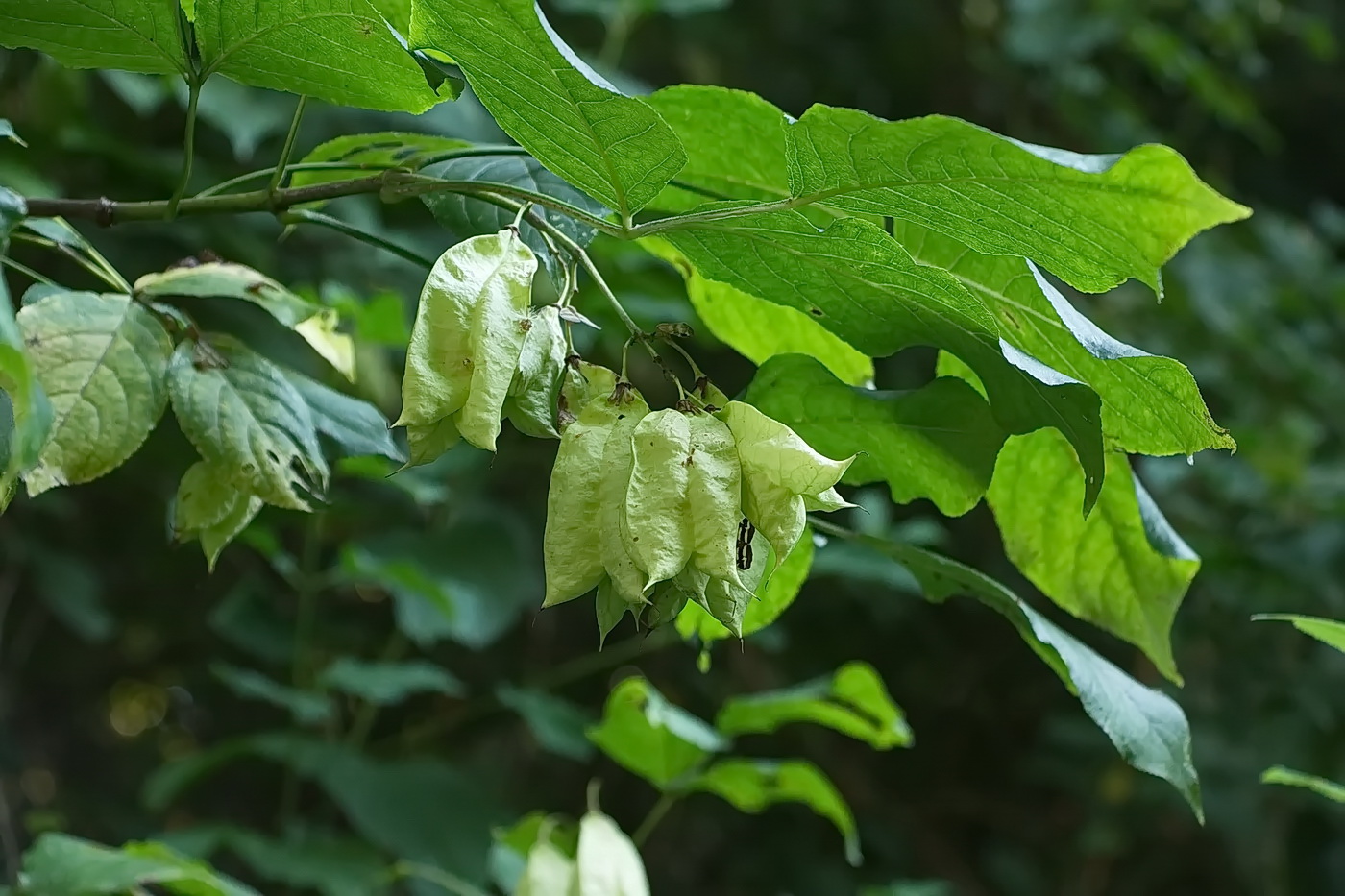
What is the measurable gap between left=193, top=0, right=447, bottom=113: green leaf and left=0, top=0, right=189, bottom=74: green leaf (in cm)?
1

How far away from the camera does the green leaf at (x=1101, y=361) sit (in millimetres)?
417

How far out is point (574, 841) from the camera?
79 centimetres

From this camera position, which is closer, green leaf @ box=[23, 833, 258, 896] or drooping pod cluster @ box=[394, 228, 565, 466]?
drooping pod cluster @ box=[394, 228, 565, 466]

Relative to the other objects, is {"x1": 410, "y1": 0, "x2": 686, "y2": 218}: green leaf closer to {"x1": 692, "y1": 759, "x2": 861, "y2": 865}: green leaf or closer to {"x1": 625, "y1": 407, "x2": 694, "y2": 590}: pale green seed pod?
{"x1": 625, "y1": 407, "x2": 694, "y2": 590}: pale green seed pod

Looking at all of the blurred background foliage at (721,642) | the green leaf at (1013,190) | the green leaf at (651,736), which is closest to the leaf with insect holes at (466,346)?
the green leaf at (1013,190)

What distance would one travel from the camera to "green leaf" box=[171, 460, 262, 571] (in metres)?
0.49

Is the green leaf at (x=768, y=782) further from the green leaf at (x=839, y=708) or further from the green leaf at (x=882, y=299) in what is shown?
the green leaf at (x=882, y=299)

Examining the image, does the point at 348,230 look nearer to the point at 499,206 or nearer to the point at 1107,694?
the point at 499,206

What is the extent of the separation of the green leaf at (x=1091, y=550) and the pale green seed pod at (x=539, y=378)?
0.78ft

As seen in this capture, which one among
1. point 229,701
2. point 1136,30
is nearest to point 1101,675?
point 229,701

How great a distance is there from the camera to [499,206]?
49 cm

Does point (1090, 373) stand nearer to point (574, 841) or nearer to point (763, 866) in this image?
point (574, 841)

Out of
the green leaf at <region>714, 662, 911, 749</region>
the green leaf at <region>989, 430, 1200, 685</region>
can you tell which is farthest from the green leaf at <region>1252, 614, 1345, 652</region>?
the green leaf at <region>714, 662, 911, 749</region>

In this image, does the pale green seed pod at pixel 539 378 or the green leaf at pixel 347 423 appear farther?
the green leaf at pixel 347 423
